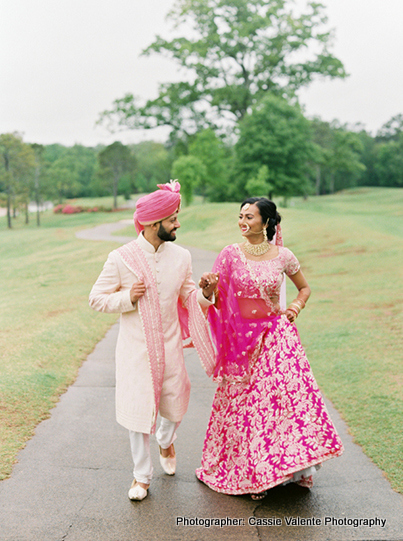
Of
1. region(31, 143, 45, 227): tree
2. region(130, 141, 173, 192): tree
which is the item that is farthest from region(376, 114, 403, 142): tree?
region(31, 143, 45, 227): tree

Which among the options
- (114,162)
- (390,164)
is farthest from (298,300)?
(390,164)

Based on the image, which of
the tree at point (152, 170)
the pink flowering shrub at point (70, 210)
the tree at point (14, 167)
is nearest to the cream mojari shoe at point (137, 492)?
the tree at point (14, 167)

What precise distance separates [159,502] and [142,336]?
41.0 inches

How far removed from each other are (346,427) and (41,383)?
10.2ft

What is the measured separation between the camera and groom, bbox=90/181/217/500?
314 centimetres

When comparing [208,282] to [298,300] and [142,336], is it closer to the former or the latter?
[142,336]

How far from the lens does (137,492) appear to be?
3.18 metres

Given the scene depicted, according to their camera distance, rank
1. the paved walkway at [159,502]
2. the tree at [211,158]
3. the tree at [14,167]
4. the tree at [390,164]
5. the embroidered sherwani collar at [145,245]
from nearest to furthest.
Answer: the paved walkway at [159,502]
the embroidered sherwani collar at [145,245]
the tree at [14,167]
the tree at [211,158]
the tree at [390,164]

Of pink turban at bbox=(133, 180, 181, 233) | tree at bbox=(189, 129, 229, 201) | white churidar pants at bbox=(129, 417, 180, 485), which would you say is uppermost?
tree at bbox=(189, 129, 229, 201)

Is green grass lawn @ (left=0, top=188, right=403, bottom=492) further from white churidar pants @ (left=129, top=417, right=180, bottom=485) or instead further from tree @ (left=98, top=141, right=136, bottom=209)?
tree @ (left=98, top=141, right=136, bottom=209)

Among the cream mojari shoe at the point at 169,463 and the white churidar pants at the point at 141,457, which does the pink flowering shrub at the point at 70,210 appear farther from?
the white churidar pants at the point at 141,457

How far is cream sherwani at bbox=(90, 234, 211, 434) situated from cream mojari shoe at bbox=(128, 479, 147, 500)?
40cm

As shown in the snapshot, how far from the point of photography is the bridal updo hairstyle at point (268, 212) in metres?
3.47

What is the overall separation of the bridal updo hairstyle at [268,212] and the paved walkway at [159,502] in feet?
5.68
